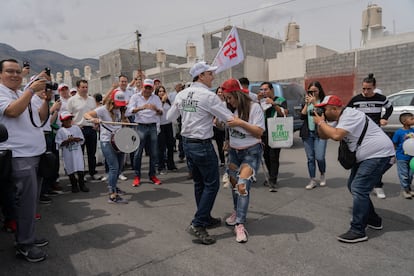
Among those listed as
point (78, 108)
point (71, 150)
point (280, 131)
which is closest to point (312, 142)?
point (280, 131)

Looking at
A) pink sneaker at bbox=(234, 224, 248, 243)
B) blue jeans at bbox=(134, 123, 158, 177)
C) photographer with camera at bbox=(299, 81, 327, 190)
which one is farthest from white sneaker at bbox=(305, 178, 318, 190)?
blue jeans at bbox=(134, 123, 158, 177)

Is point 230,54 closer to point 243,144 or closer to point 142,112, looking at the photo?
point 142,112

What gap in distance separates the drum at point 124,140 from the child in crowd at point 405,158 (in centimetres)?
409

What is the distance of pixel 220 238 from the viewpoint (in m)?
3.43

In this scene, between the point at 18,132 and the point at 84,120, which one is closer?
the point at 18,132

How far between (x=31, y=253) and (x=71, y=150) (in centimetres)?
270

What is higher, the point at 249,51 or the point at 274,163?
the point at 249,51

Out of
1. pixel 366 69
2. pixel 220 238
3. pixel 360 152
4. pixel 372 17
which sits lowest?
pixel 220 238

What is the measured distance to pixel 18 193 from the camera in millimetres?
2953

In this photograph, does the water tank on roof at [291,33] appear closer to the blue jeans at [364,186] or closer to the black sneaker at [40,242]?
the blue jeans at [364,186]

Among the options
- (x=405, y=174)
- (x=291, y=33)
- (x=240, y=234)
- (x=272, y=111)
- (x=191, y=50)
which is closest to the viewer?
(x=240, y=234)

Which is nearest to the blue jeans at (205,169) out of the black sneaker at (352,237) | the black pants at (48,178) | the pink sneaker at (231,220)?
the pink sneaker at (231,220)

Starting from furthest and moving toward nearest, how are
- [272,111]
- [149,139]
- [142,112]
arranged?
[149,139] → [142,112] → [272,111]

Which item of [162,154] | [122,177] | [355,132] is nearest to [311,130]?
[355,132]
